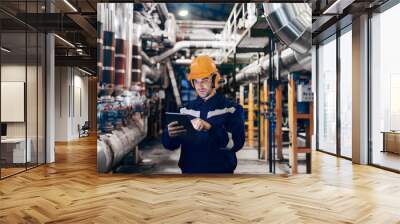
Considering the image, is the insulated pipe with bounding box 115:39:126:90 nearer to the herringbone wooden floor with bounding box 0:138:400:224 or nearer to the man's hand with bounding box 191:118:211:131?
the man's hand with bounding box 191:118:211:131

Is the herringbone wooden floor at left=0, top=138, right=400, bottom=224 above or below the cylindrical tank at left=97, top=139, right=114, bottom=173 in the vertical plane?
below

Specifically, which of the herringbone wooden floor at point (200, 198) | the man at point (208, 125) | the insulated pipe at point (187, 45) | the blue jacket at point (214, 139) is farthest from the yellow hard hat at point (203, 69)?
the herringbone wooden floor at point (200, 198)

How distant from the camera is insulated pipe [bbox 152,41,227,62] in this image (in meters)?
5.66

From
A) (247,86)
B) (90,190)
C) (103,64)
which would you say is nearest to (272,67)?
(247,86)

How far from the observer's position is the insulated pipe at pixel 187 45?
5.66 meters

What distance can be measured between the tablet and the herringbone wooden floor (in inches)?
30.6

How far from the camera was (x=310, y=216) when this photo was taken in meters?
3.58

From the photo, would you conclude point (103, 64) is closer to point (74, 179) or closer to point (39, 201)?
point (74, 179)

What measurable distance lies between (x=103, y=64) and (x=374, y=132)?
510 centimetres

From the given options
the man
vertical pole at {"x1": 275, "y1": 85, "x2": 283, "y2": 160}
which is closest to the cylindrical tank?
the man

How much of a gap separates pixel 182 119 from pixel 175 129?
186 millimetres

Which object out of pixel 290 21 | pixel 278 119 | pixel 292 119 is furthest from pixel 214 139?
pixel 290 21

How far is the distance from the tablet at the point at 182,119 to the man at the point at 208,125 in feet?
0.16

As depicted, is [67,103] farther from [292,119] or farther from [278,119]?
[292,119]
